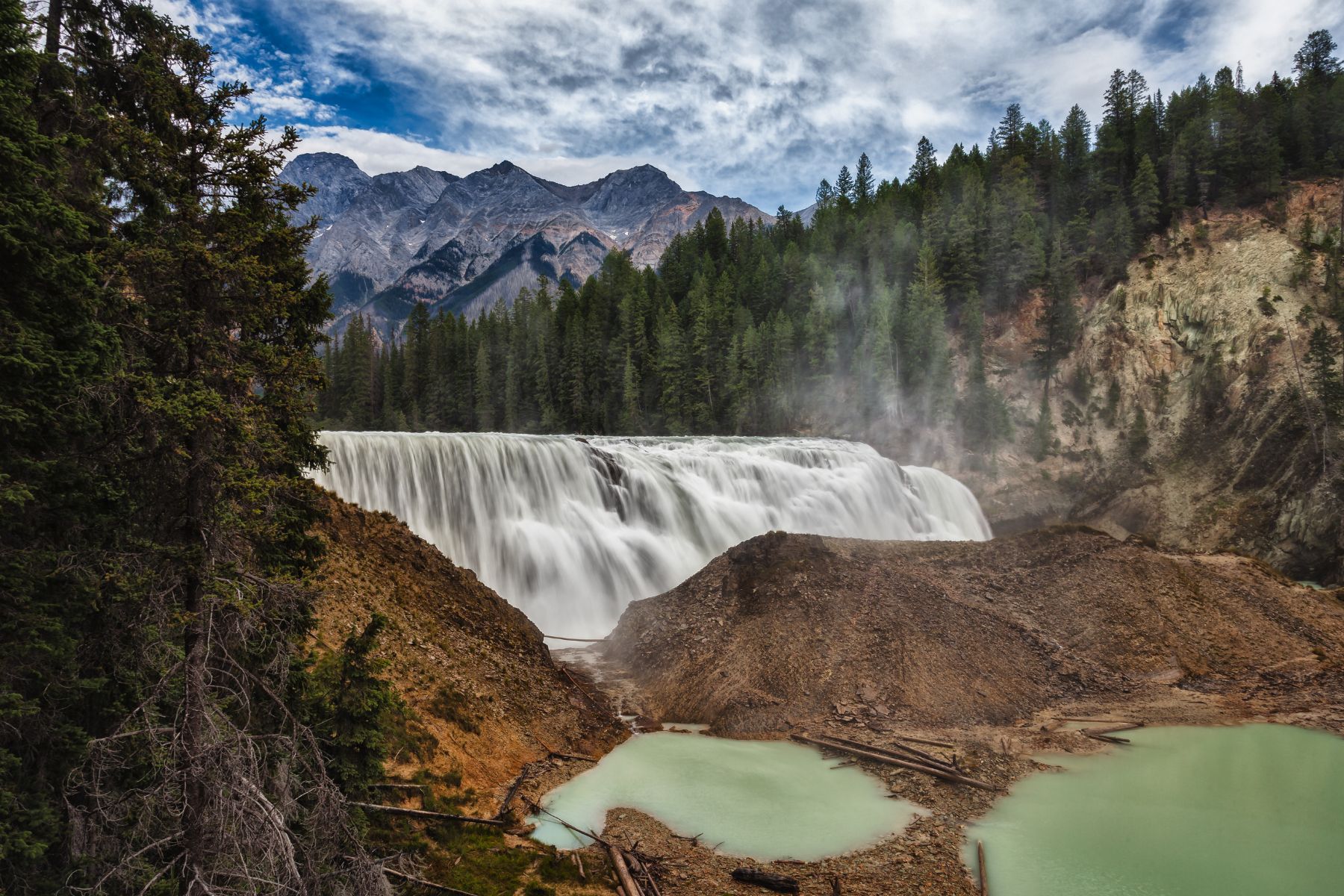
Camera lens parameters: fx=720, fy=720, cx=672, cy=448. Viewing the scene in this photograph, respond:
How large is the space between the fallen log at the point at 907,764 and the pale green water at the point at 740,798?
0.23m

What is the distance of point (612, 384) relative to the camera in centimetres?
7275

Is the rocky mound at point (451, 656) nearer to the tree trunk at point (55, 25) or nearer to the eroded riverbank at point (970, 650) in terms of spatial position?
the eroded riverbank at point (970, 650)

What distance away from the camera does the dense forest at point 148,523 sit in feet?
17.9

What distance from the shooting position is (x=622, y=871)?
834 cm

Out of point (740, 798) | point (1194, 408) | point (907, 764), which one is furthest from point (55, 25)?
point (1194, 408)

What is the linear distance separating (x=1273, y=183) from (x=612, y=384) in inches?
2224

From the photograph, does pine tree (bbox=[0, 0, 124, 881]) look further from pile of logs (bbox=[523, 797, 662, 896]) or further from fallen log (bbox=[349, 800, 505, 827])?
pile of logs (bbox=[523, 797, 662, 896])

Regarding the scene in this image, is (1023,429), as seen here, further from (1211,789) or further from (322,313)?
(322,313)

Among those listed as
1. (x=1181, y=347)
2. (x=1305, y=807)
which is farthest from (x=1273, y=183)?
(x=1305, y=807)

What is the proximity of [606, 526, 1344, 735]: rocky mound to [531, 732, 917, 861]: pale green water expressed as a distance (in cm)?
132

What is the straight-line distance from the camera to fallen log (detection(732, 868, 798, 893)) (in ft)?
27.3

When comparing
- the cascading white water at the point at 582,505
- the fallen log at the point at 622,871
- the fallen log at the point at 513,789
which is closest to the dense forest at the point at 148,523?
the fallen log at the point at 622,871

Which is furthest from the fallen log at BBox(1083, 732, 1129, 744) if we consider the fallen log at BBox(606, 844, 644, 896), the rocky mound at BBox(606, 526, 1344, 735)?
the fallen log at BBox(606, 844, 644, 896)

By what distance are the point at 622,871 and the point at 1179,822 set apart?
857 centimetres
